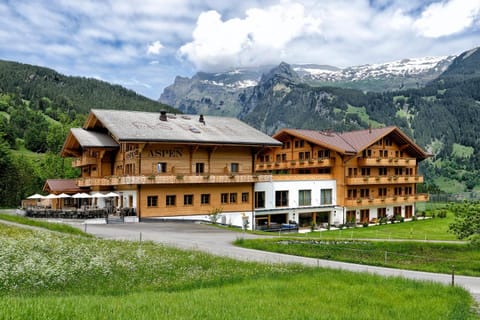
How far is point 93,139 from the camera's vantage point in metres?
50.0

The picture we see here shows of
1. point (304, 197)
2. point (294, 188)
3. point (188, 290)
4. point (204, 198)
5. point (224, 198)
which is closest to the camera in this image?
A: point (188, 290)

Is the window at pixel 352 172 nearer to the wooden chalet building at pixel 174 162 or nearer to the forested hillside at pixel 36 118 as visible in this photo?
the wooden chalet building at pixel 174 162

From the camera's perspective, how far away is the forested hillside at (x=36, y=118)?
70.8 meters

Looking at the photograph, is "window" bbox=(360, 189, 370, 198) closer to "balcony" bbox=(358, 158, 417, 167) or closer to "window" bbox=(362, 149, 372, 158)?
"balcony" bbox=(358, 158, 417, 167)

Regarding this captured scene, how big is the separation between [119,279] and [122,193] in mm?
32543

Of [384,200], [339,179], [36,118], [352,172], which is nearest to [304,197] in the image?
[339,179]

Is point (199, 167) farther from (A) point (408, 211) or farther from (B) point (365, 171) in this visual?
(A) point (408, 211)

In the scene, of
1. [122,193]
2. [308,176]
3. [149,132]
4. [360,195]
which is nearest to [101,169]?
[122,193]

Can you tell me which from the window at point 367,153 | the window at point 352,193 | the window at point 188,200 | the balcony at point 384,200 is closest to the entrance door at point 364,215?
the balcony at point 384,200

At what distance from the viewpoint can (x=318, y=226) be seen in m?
56.3

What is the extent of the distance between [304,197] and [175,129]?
18141mm

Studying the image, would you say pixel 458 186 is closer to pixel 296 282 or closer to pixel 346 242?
pixel 346 242

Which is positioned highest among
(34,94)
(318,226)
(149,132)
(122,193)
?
(34,94)

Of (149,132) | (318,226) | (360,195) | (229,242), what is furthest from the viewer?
(360,195)
